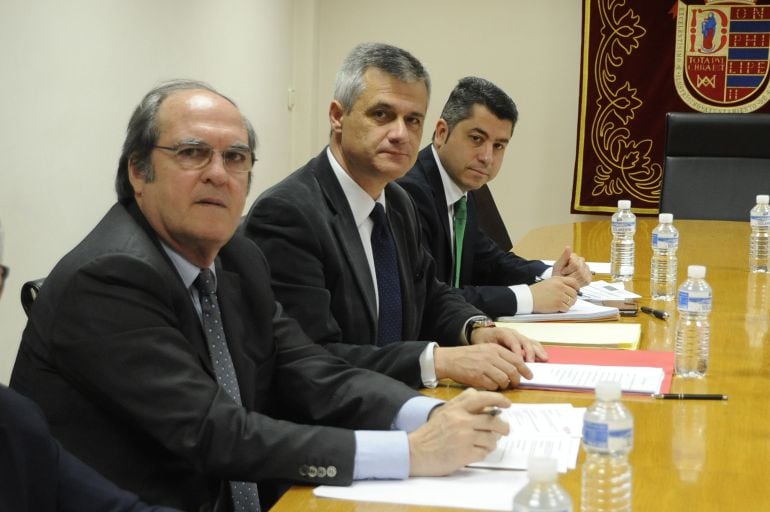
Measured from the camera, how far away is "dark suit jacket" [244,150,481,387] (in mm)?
2240

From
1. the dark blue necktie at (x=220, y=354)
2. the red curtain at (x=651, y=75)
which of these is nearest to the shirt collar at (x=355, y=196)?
the dark blue necktie at (x=220, y=354)

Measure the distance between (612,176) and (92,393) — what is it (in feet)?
17.2

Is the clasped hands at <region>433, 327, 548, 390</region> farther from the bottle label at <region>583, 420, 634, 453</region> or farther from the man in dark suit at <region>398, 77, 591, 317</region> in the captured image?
the man in dark suit at <region>398, 77, 591, 317</region>

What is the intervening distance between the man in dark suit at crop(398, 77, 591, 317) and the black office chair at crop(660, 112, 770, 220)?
1.85 meters

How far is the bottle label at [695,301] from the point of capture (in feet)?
7.79

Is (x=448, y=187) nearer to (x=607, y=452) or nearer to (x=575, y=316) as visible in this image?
(x=575, y=316)

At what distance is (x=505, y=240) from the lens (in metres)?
4.73

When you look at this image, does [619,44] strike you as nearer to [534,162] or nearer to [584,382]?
[534,162]

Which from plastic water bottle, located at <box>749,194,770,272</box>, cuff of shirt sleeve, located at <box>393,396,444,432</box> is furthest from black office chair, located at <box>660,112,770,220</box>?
Answer: cuff of shirt sleeve, located at <box>393,396,444,432</box>

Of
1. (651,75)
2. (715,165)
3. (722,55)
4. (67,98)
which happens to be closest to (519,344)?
(67,98)

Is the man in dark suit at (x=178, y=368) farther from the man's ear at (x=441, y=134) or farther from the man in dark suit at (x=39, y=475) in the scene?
the man's ear at (x=441, y=134)

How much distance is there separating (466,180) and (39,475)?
7.84 ft

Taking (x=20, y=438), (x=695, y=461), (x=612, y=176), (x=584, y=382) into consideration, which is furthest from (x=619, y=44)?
(x=20, y=438)

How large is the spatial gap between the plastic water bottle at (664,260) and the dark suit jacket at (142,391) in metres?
1.94
